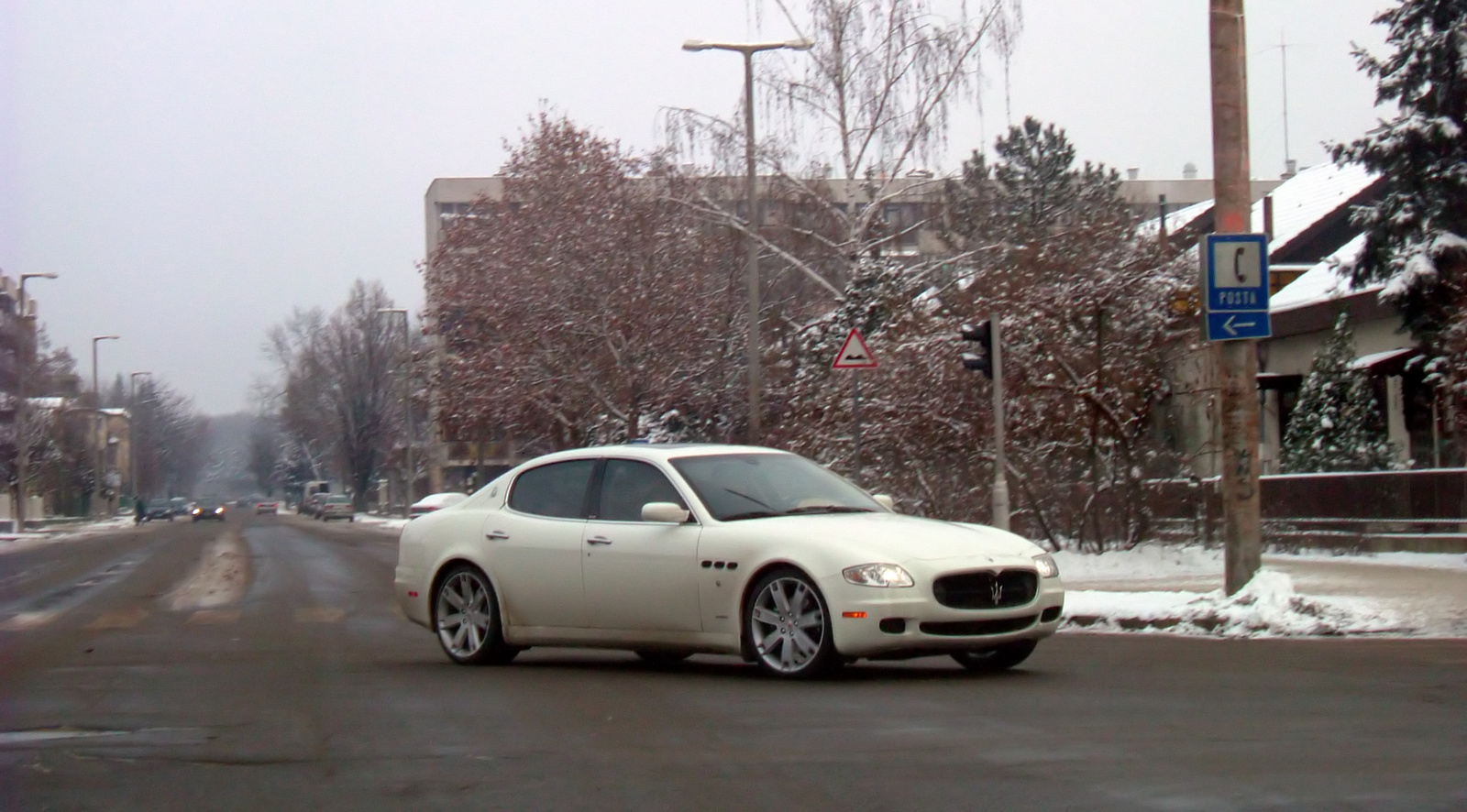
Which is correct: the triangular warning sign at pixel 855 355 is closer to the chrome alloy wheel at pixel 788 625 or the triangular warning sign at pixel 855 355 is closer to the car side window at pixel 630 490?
the car side window at pixel 630 490

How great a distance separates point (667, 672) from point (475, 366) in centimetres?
2835

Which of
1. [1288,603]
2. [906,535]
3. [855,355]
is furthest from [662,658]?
[855,355]

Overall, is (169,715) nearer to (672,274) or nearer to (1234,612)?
(1234,612)

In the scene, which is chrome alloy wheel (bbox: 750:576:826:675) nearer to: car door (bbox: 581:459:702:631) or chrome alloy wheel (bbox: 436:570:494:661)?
car door (bbox: 581:459:702:631)

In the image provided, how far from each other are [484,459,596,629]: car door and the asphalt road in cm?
42

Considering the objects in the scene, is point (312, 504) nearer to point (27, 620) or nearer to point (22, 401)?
point (22, 401)

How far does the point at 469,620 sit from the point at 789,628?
2.71 metres

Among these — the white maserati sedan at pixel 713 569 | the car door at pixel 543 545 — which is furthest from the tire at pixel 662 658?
the car door at pixel 543 545

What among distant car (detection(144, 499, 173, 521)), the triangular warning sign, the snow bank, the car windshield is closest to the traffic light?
the triangular warning sign

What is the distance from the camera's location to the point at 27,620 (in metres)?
17.3

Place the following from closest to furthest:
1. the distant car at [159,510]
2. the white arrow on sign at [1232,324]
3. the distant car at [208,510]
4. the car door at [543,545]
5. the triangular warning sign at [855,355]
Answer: the car door at [543,545], the white arrow on sign at [1232,324], the triangular warning sign at [855,355], the distant car at [208,510], the distant car at [159,510]

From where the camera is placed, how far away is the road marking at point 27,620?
16328mm

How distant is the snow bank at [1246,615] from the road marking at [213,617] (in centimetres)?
773

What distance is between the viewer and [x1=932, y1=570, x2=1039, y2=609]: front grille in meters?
9.70
